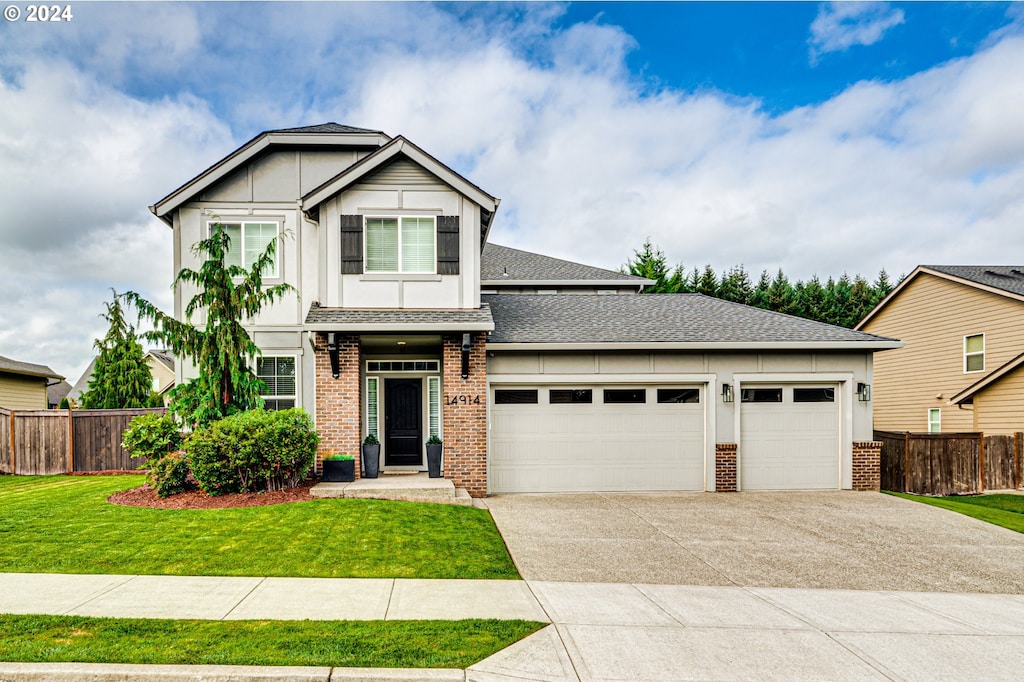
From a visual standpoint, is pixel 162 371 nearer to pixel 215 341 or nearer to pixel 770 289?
pixel 215 341

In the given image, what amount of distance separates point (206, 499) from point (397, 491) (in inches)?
129

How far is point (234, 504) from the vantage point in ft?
34.8

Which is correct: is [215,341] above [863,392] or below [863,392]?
above

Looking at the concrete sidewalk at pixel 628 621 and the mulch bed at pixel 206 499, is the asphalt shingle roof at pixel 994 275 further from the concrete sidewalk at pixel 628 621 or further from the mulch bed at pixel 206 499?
the mulch bed at pixel 206 499

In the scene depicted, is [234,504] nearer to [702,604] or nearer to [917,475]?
[702,604]

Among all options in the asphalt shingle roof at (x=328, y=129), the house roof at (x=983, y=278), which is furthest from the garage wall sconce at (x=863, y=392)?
the asphalt shingle roof at (x=328, y=129)

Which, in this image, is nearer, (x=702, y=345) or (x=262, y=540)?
(x=262, y=540)

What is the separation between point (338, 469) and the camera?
12047mm

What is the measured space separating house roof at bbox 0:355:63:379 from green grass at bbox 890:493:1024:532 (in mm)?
28950

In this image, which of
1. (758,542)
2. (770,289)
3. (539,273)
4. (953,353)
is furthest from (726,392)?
(770,289)

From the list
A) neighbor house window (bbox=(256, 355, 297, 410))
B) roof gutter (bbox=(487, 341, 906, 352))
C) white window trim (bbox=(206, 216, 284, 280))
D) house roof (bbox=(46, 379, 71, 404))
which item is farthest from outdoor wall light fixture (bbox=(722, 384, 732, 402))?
house roof (bbox=(46, 379, 71, 404))

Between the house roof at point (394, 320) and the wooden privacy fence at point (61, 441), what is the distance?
7222mm

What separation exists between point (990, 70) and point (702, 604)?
18.2 metres

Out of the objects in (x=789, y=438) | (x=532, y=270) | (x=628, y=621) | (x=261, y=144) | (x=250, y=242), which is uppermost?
(x=261, y=144)
